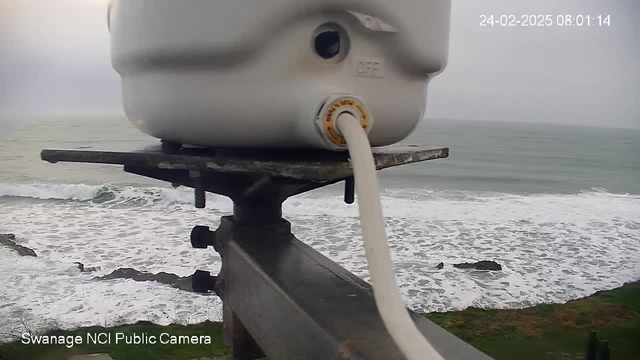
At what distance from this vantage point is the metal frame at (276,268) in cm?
63

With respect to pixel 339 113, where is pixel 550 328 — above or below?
below

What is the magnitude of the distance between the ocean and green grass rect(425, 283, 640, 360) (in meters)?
0.34

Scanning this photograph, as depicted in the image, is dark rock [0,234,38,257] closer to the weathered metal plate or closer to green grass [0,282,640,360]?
green grass [0,282,640,360]

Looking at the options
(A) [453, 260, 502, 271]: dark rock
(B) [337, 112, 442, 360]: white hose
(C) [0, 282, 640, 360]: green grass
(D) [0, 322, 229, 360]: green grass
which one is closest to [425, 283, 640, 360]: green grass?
(C) [0, 282, 640, 360]: green grass

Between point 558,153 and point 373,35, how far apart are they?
70.8 feet

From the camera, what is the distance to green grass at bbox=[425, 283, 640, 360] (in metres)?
5.29

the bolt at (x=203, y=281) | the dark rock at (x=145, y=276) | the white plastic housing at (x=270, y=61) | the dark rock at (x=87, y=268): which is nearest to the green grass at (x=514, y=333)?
the dark rock at (x=145, y=276)

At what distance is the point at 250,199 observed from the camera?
1.04m

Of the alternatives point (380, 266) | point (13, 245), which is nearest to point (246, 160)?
point (380, 266)

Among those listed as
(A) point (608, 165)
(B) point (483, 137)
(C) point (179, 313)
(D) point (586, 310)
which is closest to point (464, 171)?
(A) point (608, 165)

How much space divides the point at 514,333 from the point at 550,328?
1.83 ft

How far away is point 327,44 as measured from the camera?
77 centimetres

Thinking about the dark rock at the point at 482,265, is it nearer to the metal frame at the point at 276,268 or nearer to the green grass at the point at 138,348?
the green grass at the point at 138,348

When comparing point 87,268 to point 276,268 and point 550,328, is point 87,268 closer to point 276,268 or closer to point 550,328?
point 550,328
